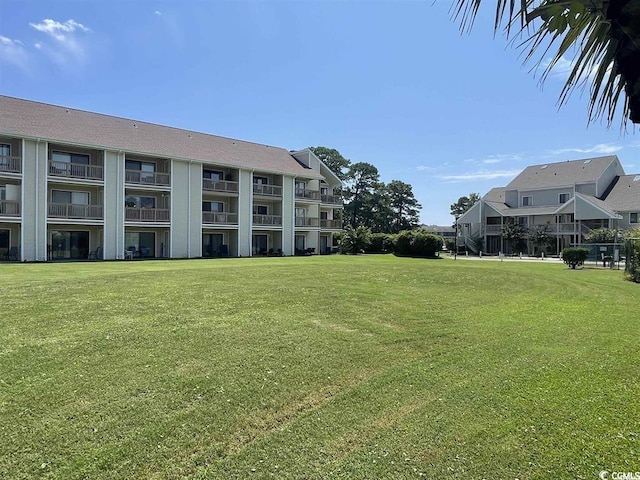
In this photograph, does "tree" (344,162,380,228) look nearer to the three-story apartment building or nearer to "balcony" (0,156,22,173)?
the three-story apartment building

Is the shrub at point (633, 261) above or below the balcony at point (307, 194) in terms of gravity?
below

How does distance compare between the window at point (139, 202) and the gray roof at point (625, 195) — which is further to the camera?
the gray roof at point (625, 195)

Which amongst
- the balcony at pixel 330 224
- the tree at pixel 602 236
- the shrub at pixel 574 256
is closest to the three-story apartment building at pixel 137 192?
the balcony at pixel 330 224

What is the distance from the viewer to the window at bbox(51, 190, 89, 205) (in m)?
29.6

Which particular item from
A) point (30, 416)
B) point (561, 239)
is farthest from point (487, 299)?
point (561, 239)

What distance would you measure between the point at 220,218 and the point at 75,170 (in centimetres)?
1129

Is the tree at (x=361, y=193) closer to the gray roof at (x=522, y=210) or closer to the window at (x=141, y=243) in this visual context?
the gray roof at (x=522, y=210)

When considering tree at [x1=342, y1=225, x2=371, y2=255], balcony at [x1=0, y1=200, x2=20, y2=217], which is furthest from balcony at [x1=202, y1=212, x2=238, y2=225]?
balcony at [x1=0, y1=200, x2=20, y2=217]

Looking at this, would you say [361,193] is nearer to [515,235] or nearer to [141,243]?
[515,235]

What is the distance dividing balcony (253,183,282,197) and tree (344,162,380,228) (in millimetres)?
33627

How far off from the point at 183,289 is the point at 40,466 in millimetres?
8124

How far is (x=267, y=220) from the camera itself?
39719 mm

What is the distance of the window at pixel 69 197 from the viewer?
2958cm

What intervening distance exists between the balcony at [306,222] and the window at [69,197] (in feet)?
60.6
